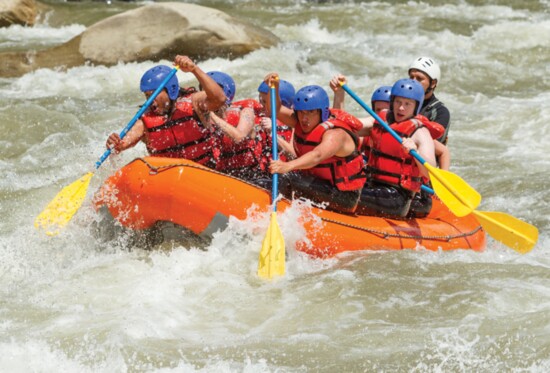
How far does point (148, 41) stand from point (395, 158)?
20.4 feet

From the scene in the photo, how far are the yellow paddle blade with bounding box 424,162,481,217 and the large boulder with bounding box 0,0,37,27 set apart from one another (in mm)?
10609

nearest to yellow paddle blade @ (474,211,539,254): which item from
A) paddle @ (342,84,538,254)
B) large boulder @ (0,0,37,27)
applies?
paddle @ (342,84,538,254)

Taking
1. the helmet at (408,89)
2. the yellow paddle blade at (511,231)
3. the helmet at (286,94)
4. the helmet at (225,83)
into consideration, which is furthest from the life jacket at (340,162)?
the yellow paddle blade at (511,231)

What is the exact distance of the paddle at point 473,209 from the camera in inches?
233

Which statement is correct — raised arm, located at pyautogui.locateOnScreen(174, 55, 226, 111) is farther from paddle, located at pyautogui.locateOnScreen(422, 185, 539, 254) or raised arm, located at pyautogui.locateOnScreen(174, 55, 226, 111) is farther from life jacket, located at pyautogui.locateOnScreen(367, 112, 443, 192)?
paddle, located at pyautogui.locateOnScreen(422, 185, 539, 254)

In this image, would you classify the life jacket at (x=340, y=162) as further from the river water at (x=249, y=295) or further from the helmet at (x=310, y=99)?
the river water at (x=249, y=295)

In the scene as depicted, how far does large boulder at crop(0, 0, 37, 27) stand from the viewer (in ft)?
47.9

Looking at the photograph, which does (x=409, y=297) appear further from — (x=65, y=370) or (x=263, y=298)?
(x=65, y=370)

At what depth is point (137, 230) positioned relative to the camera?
5.73 meters

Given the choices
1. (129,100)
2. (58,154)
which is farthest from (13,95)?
(58,154)

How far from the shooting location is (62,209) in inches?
232

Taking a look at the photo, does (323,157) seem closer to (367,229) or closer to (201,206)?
(367,229)

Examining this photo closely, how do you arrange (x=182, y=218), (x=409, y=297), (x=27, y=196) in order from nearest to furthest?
(x=409, y=297) < (x=182, y=218) < (x=27, y=196)

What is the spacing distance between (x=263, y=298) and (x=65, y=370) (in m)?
1.33
